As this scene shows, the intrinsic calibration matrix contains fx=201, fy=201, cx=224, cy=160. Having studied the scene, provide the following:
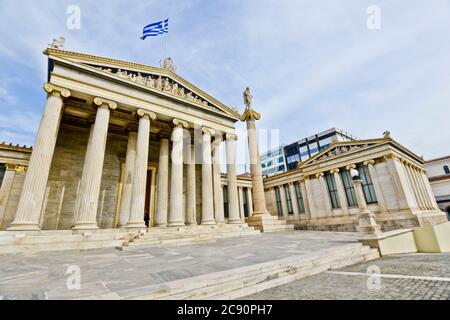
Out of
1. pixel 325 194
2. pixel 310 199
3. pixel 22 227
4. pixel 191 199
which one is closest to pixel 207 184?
pixel 191 199

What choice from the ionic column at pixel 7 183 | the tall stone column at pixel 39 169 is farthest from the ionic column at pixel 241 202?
the ionic column at pixel 7 183

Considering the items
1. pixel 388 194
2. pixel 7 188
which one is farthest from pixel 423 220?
pixel 7 188

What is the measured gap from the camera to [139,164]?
1293cm

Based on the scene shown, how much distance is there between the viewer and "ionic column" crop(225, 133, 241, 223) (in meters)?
16.3

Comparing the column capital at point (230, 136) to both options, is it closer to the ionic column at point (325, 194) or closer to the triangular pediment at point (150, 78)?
the triangular pediment at point (150, 78)

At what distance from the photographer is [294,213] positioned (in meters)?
26.2

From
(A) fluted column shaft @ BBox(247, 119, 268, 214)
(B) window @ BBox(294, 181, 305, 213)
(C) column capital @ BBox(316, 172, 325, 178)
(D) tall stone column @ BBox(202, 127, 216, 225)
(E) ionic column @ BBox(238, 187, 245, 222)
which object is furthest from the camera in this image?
(E) ionic column @ BBox(238, 187, 245, 222)

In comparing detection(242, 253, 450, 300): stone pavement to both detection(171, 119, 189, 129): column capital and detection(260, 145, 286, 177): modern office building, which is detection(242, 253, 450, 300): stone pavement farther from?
detection(260, 145, 286, 177): modern office building

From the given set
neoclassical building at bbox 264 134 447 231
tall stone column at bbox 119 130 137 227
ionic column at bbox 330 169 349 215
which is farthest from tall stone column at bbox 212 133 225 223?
ionic column at bbox 330 169 349 215

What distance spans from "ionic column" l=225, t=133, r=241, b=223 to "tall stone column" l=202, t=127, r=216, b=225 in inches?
69.8

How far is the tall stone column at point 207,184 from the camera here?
49.8 feet
